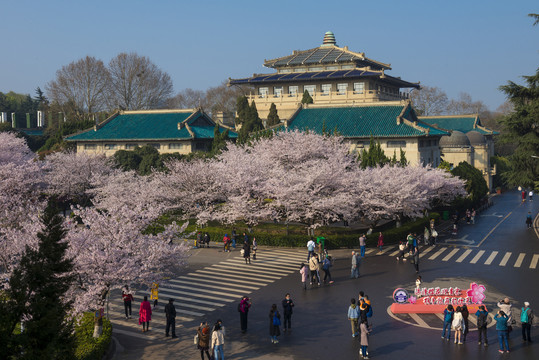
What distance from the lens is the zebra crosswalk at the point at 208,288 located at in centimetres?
2414

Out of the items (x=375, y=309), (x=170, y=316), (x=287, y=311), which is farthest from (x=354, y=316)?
(x=170, y=316)

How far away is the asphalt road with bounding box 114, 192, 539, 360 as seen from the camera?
20500 mm

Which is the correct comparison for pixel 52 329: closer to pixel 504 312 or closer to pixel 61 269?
pixel 61 269

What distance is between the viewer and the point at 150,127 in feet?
236

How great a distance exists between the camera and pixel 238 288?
2931cm

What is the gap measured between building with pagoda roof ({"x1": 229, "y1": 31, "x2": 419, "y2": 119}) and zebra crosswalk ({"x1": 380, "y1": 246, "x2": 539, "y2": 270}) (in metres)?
39.7

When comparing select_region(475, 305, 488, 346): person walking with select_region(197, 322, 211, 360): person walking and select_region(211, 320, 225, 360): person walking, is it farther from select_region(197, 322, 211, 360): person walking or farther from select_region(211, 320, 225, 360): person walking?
select_region(197, 322, 211, 360): person walking

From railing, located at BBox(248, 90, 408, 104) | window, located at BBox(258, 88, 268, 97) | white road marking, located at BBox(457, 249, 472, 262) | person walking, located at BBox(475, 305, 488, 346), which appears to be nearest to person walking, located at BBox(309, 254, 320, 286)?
person walking, located at BBox(475, 305, 488, 346)

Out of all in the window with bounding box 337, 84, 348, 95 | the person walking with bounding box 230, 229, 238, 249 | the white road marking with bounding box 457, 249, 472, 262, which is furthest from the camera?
the window with bounding box 337, 84, 348, 95

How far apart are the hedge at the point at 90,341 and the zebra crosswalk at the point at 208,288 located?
144cm

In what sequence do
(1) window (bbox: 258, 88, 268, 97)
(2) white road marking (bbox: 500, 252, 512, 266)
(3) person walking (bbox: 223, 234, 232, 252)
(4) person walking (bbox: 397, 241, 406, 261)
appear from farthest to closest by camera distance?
(1) window (bbox: 258, 88, 268, 97), (3) person walking (bbox: 223, 234, 232, 252), (4) person walking (bbox: 397, 241, 406, 261), (2) white road marking (bbox: 500, 252, 512, 266)

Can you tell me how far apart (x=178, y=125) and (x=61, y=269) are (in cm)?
5503

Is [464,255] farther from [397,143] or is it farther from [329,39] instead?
[329,39]

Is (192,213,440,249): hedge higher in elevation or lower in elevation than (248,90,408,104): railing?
lower
